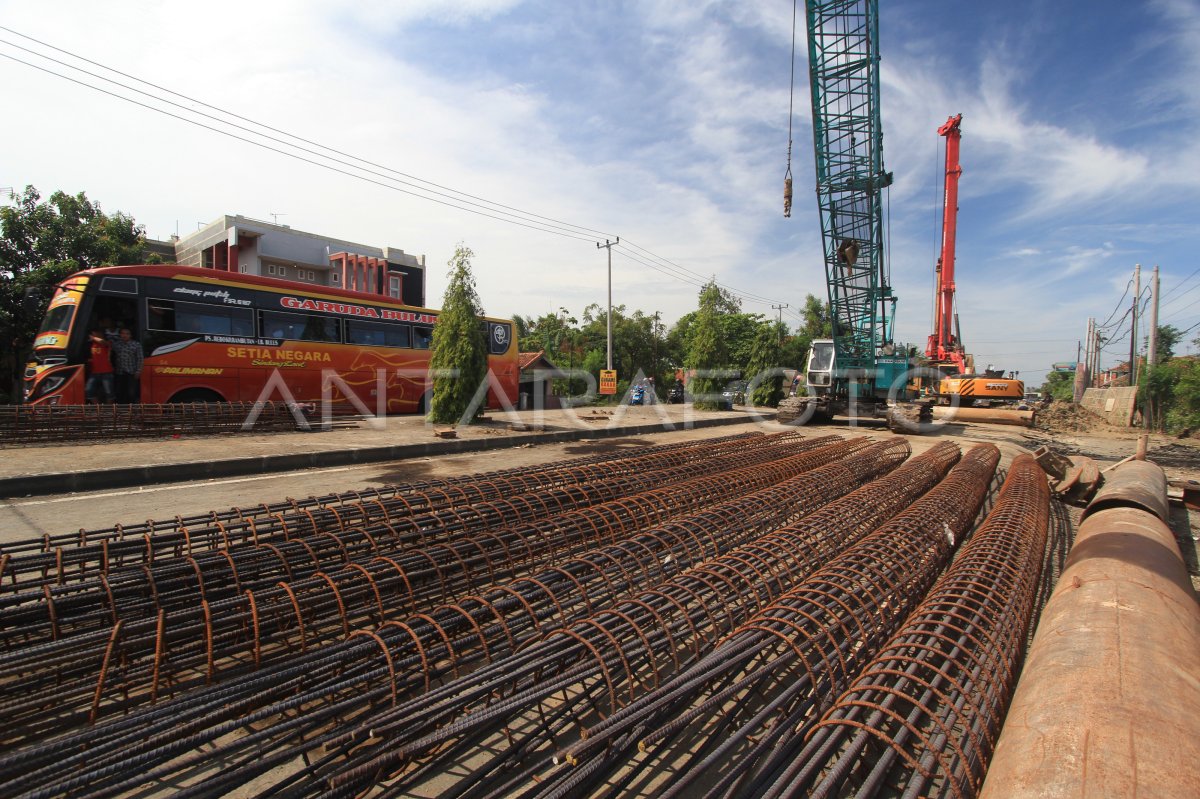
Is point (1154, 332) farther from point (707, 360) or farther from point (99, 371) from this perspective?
point (99, 371)

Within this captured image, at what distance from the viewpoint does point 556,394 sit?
28844 mm

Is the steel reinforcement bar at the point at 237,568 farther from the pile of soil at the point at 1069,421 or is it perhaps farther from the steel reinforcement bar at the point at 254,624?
the pile of soil at the point at 1069,421

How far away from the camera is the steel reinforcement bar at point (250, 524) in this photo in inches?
104

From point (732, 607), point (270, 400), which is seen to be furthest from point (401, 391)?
point (732, 607)

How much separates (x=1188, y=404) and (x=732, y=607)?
66.1ft

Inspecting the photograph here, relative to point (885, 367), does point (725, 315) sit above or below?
above

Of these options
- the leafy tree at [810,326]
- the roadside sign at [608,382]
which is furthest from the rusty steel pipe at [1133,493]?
the leafy tree at [810,326]

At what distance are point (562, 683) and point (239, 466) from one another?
7.34m

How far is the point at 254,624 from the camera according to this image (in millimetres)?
2031

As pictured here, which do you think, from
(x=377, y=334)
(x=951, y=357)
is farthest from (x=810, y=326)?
(x=377, y=334)

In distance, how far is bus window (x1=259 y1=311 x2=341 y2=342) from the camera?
1187cm

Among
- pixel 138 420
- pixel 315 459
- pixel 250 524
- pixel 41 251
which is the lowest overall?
pixel 315 459

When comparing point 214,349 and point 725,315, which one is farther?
point 725,315

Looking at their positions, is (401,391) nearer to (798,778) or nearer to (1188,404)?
(798,778)
